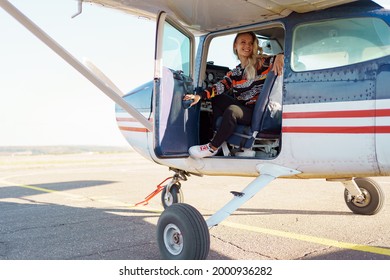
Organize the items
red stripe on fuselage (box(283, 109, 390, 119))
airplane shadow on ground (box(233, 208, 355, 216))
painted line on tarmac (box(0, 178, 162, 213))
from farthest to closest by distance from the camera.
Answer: painted line on tarmac (box(0, 178, 162, 213))
airplane shadow on ground (box(233, 208, 355, 216))
red stripe on fuselage (box(283, 109, 390, 119))

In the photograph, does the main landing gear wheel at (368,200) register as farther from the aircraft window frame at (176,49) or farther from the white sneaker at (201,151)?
the aircraft window frame at (176,49)

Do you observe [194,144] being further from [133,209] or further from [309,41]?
Result: [133,209]

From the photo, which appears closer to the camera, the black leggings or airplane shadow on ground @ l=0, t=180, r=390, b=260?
airplane shadow on ground @ l=0, t=180, r=390, b=260

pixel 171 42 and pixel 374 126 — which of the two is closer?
pixel 374 126

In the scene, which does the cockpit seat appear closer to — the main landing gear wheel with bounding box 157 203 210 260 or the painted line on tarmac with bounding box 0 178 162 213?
the main landing gear wheel with bounding box 157 203 210 260

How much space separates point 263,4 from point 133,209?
12.0ft

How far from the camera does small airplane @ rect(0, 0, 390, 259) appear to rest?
3.20 metres

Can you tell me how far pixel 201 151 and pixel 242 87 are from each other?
78 centimetres

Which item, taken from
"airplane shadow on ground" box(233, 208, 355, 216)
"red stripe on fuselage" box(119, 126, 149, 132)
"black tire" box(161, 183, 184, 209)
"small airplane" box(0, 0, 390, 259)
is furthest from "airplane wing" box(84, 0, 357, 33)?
"airplane shadow on ground" box(233, 208, 355, 216)

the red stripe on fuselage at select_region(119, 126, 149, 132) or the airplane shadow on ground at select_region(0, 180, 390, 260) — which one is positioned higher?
the red stripe on fuselage at select_region(119, 126, 149, 132)

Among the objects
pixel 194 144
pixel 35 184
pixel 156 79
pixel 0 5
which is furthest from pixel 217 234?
pixel 35 184

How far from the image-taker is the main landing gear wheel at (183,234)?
3.29 metres

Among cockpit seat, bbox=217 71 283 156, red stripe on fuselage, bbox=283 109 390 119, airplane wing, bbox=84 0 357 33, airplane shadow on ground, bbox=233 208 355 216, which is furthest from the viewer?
airplane shadow on ground, bbox=233 208 355 216
